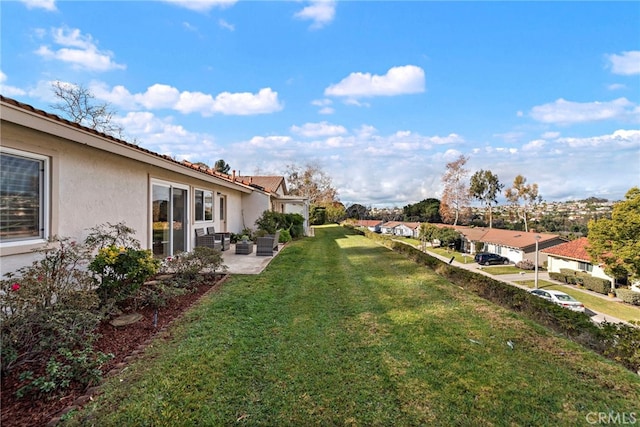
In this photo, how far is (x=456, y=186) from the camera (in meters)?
51.9

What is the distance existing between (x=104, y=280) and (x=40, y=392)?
2.63 meters

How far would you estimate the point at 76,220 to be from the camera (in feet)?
18.9

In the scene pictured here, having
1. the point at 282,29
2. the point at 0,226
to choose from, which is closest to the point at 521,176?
the point at 282,29

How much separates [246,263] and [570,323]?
8.57 m

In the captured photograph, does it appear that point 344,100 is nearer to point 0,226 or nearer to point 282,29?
point 282,29

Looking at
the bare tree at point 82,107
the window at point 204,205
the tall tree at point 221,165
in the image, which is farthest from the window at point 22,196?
the tall tree at point 221,165

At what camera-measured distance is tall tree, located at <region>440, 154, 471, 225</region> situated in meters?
50.6

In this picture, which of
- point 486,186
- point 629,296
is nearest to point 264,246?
point 629,296

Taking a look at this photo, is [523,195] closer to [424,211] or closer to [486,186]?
[486,186]

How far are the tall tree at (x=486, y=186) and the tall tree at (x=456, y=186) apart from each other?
5.83 m

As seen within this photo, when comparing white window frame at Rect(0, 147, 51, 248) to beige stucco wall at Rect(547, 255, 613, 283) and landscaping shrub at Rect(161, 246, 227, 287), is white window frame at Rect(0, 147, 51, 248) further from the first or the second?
beige stucco wall at Rect(547, 255, 613, 283)

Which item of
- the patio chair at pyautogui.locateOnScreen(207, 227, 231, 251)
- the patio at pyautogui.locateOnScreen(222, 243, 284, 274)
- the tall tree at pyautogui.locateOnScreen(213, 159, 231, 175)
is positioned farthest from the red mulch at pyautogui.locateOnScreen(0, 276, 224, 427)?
A: the tall tree at pyautogui.locateOnScreen(213, 159, 231, 175)

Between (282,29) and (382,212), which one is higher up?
(282,29)

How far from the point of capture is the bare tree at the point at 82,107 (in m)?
17.1
